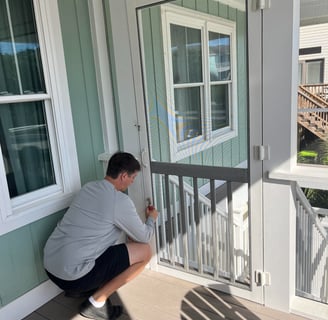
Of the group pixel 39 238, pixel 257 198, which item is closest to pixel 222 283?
pixel 257 198

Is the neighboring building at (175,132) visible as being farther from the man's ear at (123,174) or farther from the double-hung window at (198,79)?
the man's ear at (123,174)

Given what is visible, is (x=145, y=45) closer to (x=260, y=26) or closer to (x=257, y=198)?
(x=260, y=26)

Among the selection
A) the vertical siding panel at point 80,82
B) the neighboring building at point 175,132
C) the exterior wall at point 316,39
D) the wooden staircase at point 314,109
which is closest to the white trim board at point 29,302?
the neighboring building at point 175,132

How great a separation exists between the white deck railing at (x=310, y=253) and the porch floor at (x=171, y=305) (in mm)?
339

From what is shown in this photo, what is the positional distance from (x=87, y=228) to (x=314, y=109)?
152cm

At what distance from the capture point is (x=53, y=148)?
88.1 inches

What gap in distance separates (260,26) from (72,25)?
4.34 feet

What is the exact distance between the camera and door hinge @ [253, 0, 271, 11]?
5.53 feet

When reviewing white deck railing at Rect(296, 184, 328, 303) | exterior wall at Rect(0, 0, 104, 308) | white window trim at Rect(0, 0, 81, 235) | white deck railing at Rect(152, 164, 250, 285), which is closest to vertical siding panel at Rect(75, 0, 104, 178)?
exterior wall at Rect(0, 0, 104, 308)

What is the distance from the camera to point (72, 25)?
7.32ft

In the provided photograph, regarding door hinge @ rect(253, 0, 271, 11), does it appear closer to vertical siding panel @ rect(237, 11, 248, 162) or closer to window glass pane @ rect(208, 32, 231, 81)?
vertical siding panel @ rect(237, 11, 248, 162)

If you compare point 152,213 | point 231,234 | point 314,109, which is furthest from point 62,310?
point 314,109

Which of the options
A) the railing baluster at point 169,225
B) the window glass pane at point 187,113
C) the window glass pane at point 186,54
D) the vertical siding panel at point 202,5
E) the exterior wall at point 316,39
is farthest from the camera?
the railing baluster at point 169,225

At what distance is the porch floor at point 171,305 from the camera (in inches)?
79.4
